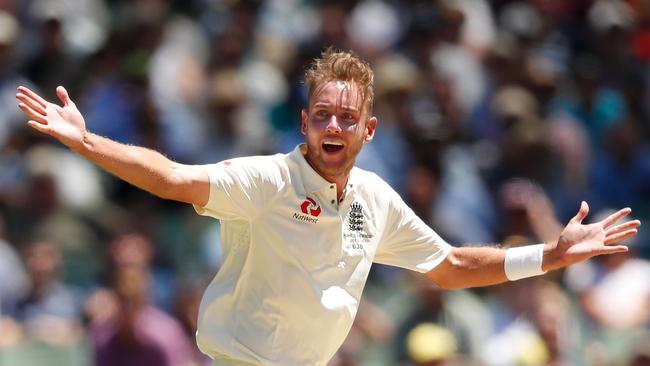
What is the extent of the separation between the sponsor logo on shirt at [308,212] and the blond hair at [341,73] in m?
0.50

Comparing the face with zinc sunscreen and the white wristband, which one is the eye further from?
the white wristband

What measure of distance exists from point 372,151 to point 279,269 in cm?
524

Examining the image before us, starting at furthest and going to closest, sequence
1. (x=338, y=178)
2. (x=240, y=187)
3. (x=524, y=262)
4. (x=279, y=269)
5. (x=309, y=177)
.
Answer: (x=524, y=262) < (x=338, y=178) < (x=309, y=177) < (x=279, y=269) < (x=240, y=187)

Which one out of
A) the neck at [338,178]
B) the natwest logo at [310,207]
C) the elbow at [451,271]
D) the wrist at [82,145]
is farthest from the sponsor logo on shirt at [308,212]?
the wrist at [82,145]

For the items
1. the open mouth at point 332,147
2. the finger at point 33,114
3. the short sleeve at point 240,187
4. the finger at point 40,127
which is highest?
the open mouth at point 332,147

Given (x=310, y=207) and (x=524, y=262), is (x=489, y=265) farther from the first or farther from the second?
(x=310, y=207)

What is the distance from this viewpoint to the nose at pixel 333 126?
5.91 m

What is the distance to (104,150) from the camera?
5.30m

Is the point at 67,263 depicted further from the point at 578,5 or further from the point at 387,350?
the point at 578,5

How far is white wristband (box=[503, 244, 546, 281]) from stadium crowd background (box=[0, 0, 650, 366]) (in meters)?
2.39

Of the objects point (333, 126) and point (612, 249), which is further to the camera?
point (612, 249)

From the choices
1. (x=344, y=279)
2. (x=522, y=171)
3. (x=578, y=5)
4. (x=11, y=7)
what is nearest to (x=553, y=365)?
(x=522, y=171)

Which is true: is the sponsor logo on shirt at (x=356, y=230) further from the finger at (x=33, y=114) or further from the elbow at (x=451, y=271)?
the finger at (x=33, y=114)

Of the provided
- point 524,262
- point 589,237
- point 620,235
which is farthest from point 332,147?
point 620,235
